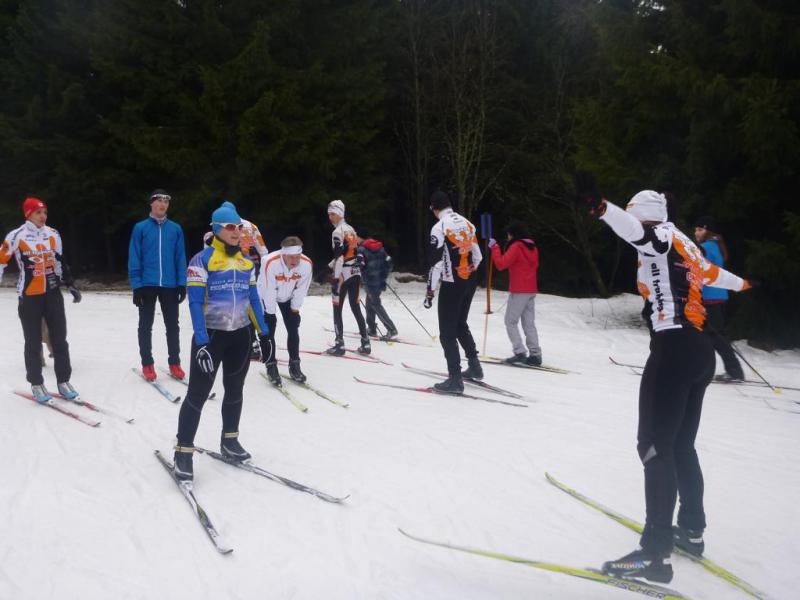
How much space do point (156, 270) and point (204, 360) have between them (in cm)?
305

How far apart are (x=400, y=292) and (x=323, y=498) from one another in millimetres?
14223

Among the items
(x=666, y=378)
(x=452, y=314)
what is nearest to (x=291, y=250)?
(x=452, y=314)

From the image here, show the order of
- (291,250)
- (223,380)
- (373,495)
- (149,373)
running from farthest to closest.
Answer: (149,373) → (291,250) → (223,380) → (373,495)

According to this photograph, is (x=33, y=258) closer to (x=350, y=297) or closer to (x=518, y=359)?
(x=350, y=297)

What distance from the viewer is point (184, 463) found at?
4664 mm

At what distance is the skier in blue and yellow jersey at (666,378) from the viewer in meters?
3.49

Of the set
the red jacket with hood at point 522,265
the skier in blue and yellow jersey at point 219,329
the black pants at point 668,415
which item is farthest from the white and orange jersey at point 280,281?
the black pants at point 668,415

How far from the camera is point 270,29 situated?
19.9 m

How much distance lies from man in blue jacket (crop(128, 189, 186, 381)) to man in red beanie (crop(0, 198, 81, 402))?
0.81m

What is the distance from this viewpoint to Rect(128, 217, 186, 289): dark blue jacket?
7266mm

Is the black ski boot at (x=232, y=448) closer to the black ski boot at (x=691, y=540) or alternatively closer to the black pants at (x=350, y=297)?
the black ski boot at (x=691, y=540)

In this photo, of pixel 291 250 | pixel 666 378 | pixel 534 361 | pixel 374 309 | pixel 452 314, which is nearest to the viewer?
pixel 666 378

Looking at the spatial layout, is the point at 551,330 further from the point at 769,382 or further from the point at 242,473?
the point at 242,473

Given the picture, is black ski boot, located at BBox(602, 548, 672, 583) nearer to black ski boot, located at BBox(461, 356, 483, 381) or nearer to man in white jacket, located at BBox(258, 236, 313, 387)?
black ski boot, located at BBox(461, 356, 483, 381)
